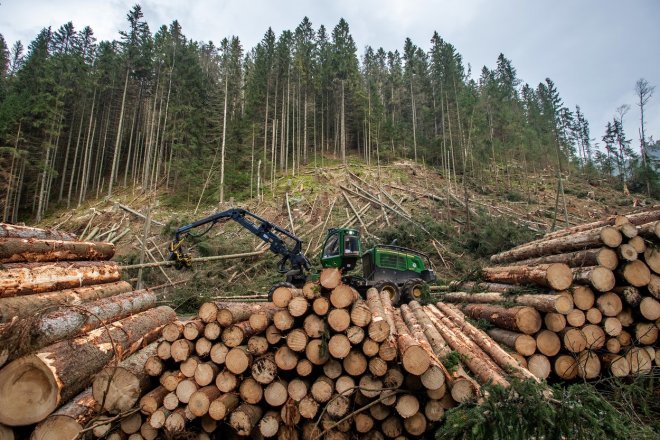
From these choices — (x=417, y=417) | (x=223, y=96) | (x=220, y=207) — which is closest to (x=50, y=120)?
(x=223, y=96)

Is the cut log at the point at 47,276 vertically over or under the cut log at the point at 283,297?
over

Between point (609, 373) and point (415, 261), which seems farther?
point (415, 261)

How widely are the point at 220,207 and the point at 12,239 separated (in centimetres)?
2101

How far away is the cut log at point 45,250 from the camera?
18.3ft

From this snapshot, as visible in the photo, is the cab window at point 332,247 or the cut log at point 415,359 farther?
the cab window at point 332,247

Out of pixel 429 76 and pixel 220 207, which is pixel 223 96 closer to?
pixel 220 207

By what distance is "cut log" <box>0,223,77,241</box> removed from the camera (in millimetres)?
5865

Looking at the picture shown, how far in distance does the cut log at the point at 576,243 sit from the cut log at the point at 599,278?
1.72 ft

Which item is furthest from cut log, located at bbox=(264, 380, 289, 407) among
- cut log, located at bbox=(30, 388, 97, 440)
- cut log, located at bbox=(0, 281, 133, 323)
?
cut log, located at bbox=(0, 281, 133, 323)

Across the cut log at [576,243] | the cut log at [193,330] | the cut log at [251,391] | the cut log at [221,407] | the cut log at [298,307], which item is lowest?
the cut log at [221,407]

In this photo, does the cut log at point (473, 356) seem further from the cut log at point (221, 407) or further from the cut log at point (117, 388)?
the cut log at point (117, 388)

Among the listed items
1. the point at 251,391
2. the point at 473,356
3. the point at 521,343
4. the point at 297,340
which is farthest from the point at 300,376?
the point at 521,343

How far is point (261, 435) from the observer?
4641 millimetres

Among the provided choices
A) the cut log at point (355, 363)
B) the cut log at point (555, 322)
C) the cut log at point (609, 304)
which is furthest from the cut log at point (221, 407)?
the cut log at point (609, 304)
